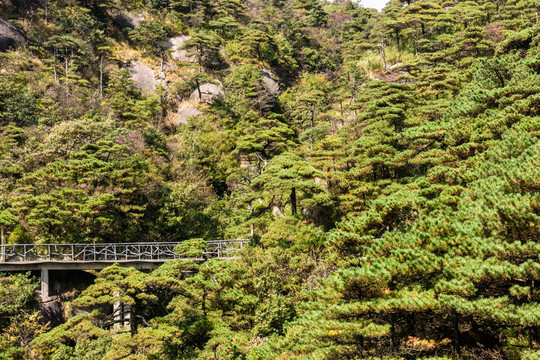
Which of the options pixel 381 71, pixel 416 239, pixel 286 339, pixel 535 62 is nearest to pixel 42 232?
pixel 286 339

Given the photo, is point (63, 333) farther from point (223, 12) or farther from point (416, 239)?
point (223, 12)

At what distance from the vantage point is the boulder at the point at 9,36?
2617cm

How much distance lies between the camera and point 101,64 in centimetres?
2833

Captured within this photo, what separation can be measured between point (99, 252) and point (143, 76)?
20.5 metres

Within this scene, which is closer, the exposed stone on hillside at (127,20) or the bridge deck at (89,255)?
the bridge deck at (89,255)

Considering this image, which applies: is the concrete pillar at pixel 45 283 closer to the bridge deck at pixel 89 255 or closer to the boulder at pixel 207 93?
the bridge deck at pixel 89 255

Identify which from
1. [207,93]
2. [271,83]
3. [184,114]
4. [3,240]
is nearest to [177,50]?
[207,93]

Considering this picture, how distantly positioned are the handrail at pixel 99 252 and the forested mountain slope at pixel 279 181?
632 millimetres

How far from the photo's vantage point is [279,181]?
14.1 meters

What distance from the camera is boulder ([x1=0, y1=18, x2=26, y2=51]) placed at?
1030 inches

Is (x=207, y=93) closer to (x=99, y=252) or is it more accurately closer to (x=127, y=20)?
(x=127, y=20)

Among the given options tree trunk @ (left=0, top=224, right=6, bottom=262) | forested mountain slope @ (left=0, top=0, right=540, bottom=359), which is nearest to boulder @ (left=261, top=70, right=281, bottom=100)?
forested mountain slope @ (left=0, top=0, right=540, bottom=359)

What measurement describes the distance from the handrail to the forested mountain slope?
0.63 m

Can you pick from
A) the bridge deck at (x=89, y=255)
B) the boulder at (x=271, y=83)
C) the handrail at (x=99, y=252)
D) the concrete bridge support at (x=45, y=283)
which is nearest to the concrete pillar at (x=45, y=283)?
the concrete bridge support at (x=45, y=283)
